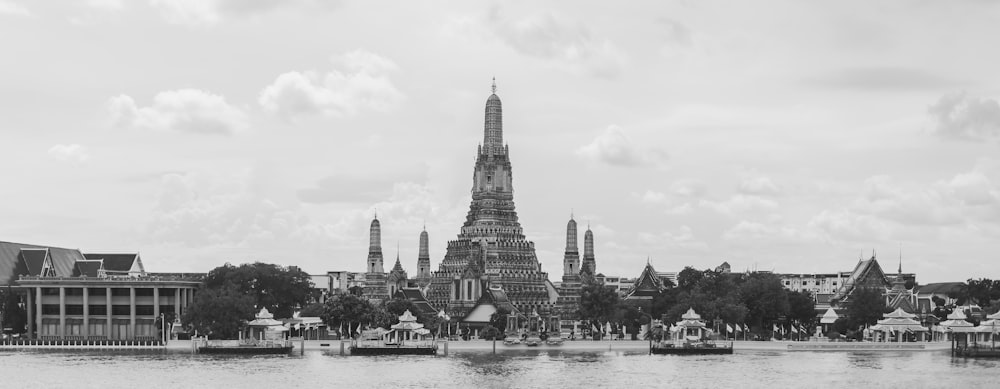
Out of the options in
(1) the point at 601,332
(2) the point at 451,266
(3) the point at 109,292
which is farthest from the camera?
(2) the point at 451,266

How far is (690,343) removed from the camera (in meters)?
123

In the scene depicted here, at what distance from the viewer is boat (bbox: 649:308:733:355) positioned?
121 meters

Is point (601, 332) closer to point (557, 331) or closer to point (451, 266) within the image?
point (557, 331)

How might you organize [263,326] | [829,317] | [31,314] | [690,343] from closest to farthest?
[263,326], [690,343], [31,314], [829,317]

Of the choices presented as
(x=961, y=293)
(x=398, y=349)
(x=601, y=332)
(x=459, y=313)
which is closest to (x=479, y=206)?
(x=459, y=313)

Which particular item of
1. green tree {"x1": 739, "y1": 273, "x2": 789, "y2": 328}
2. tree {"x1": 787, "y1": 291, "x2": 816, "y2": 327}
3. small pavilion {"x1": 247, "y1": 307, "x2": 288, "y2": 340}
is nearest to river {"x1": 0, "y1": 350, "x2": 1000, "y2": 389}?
small pavilion {"x1": 247, "y1": 307, "x2": 288, "y2": 340}

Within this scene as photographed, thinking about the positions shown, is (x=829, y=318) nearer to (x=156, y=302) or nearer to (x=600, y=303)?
(x=600, y=303)

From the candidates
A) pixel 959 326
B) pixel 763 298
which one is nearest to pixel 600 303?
pixel 763 298

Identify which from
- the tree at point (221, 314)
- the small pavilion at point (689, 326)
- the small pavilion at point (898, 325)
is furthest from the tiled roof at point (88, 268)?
the small pavilion at point (898, 325)

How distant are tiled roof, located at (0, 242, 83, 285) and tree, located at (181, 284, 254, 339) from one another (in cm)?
3358

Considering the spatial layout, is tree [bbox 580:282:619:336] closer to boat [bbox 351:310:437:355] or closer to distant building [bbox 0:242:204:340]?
boat [bbox 351:310:437:355]

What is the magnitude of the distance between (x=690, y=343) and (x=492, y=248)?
2822 inches

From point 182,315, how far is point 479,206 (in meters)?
68.1

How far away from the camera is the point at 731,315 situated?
5276 inches
